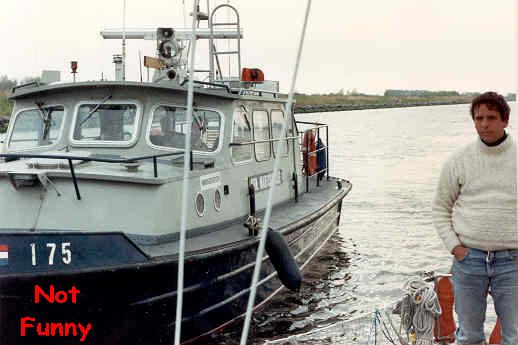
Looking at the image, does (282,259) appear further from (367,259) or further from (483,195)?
(367,259)

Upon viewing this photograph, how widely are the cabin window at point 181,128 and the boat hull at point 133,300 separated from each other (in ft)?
4.83

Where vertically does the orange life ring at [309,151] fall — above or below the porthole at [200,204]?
above

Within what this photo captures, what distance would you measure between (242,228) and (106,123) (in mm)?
2040

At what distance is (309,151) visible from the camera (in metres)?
13.1

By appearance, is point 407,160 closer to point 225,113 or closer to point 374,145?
point 374,145

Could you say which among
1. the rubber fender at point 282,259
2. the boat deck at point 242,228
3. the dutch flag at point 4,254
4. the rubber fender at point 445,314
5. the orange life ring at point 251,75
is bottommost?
the rubber fender at point 445,314

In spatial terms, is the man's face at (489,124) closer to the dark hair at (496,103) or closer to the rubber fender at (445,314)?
the dark hair at (496,103)

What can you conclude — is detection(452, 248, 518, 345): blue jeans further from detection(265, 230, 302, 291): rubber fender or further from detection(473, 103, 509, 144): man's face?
detection(265, 230, 302, 291): rubber fender

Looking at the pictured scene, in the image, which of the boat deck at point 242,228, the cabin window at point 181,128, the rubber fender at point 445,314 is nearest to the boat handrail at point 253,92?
the cabin window at point 181,128

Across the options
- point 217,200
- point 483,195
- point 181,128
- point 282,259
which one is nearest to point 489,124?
point 483,195

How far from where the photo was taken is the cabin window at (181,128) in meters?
7.86

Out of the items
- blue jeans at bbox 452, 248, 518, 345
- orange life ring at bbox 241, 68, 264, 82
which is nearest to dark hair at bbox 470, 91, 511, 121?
blue jeans at bbox 452, 248, 518, 345

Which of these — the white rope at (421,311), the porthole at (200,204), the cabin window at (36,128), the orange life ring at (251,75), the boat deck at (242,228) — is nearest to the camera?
the white rope at (421,311)

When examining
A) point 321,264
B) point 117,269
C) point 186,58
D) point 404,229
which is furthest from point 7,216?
point 404,229
